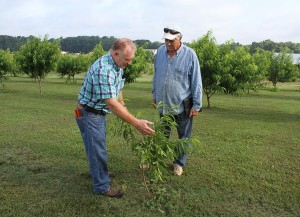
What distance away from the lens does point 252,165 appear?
5570mm

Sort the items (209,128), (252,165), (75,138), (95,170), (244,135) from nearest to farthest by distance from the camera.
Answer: (95,170)
(252,165)
(75,138)
(244,135)
(209,128)

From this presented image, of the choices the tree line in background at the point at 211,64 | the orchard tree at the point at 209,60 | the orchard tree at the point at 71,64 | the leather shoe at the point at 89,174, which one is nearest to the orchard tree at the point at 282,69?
the tree line in background at the point at 211,64

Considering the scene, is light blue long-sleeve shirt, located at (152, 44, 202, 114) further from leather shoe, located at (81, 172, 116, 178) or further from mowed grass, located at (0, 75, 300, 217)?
leather shoe, located at (81, 172, 116, 178)

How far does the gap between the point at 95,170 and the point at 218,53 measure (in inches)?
475

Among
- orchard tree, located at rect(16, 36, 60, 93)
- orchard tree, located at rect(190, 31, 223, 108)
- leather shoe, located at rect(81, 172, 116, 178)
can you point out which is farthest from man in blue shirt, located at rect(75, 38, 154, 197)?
orchard tree, located at rect(16, 36, 60, 93)

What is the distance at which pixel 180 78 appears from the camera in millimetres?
4746

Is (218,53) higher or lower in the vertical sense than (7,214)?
higher

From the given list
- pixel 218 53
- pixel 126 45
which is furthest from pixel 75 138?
pixel 218 53

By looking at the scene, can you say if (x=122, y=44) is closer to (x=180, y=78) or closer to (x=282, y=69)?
(x=180, y=78)

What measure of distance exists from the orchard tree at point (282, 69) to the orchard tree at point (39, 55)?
2089 centimetres

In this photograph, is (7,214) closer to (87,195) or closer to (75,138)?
(87,195)

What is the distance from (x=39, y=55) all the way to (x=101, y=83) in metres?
18.3

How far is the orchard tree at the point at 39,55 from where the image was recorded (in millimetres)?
20422

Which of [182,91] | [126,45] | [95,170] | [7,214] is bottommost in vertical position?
[7,214]
